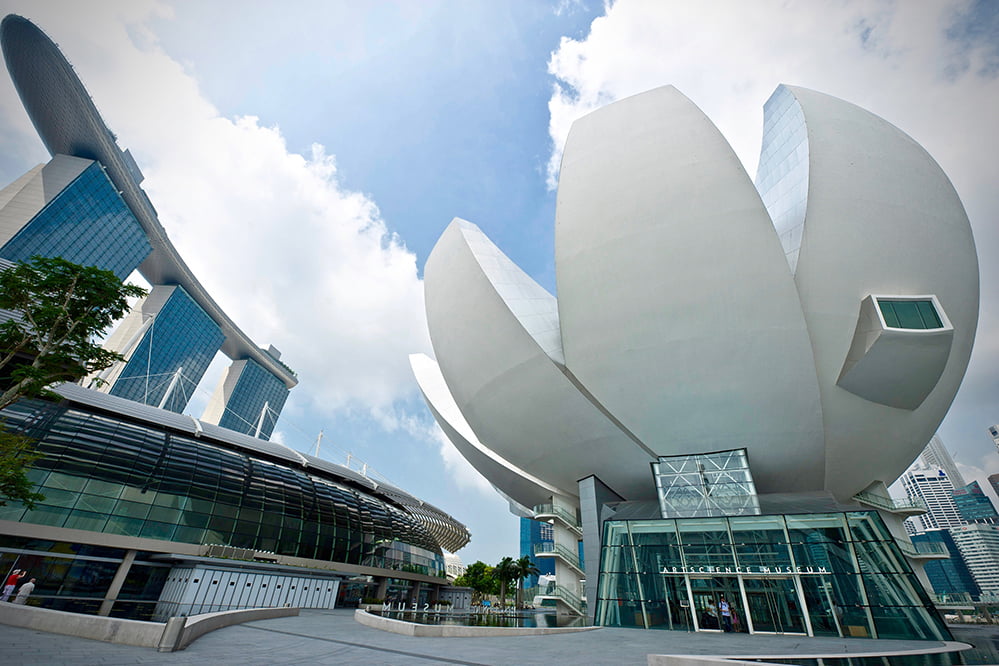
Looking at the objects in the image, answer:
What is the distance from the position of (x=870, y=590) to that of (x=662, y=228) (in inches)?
606

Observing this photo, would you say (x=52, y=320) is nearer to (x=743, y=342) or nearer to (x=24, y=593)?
(x=24, y=593)

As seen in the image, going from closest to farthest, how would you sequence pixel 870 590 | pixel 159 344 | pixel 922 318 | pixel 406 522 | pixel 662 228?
pixel 870 590 → pixel 922 318 → pixel 662 228 → pixel 406 522 → pixel 159 344

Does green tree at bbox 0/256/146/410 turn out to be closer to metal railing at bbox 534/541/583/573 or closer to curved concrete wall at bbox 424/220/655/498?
curved concrete wall at bbox 424/220/655/498

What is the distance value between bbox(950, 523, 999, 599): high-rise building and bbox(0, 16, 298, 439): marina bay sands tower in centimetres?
20665

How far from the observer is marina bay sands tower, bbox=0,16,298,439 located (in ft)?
195

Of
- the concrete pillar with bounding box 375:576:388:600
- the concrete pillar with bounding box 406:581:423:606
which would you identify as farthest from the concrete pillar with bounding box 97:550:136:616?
the concrete pillar with bounding box 406:581:423:606

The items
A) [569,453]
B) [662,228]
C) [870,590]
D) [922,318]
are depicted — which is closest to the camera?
[870,590]

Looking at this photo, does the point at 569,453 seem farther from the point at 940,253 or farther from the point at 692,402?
the point at 940,253

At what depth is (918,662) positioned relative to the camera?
8844 millimetres

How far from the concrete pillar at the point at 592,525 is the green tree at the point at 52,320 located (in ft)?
73.6

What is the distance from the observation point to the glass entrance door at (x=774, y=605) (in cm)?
1596

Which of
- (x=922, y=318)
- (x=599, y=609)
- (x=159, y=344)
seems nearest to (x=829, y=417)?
(x=922, y=318)

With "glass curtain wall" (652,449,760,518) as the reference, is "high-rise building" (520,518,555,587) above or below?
above

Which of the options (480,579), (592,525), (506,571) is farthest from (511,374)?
(480,579)
